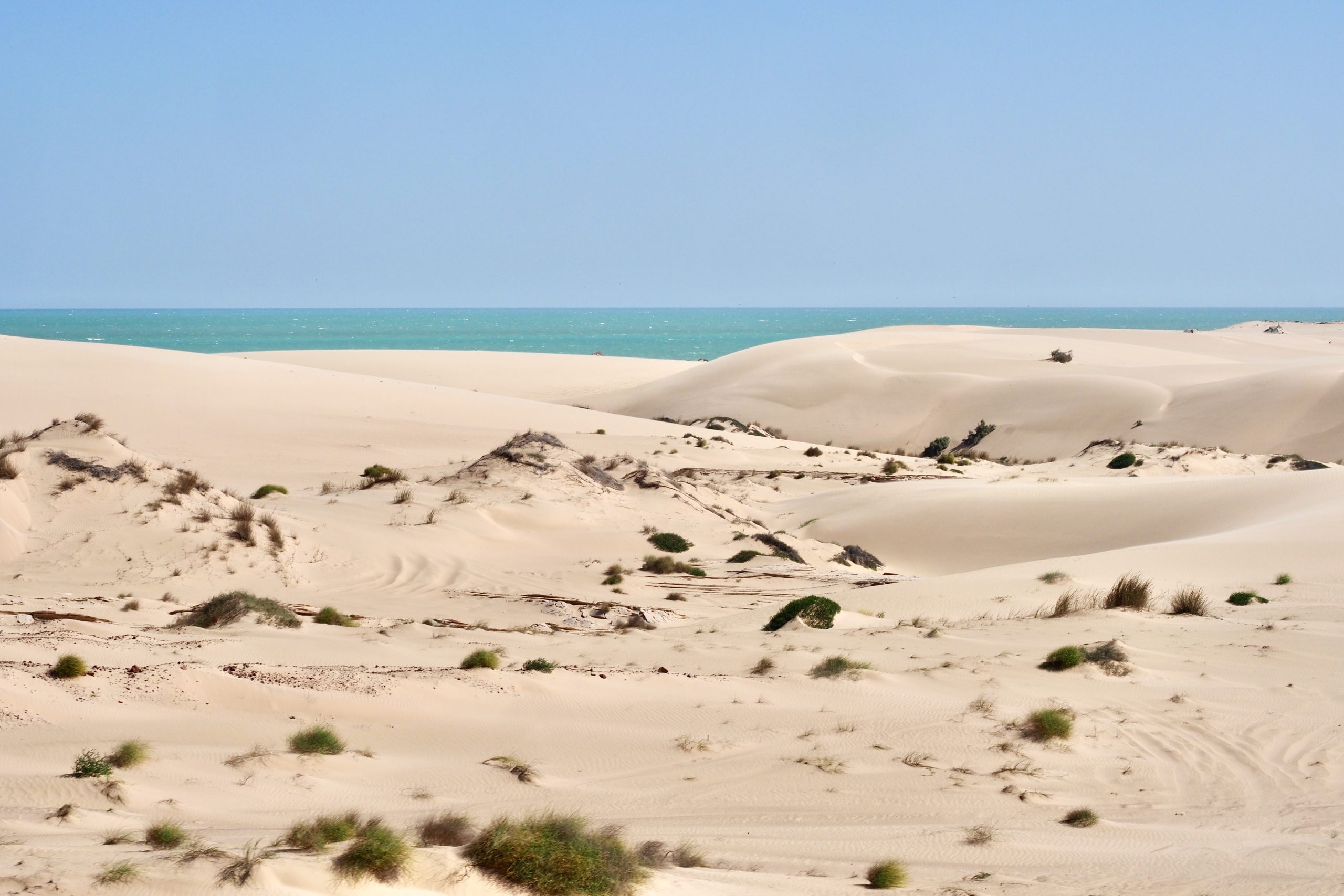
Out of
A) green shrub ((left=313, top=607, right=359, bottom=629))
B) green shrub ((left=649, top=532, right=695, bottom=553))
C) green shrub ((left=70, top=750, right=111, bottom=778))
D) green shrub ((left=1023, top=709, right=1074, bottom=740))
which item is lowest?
green shrub ((left=649, top=532, right=695, bottom=553))

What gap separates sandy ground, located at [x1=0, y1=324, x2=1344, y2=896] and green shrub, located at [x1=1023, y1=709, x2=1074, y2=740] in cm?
13

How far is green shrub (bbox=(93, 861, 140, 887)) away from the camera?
177 inches

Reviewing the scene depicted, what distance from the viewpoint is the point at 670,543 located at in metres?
20.1

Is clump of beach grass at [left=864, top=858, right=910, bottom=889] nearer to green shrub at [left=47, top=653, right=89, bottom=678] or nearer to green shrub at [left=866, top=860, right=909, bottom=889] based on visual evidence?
green shrub at [left=866, top=860, right=909, bottom=889]

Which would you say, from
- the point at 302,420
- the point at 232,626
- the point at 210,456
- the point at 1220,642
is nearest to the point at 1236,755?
the point at 1220,642

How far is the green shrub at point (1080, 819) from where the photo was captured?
7.15 meters

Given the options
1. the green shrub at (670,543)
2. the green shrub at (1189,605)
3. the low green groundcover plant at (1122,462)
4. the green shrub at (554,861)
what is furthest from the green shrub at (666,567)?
the low green groundcover plant at (1122,462)

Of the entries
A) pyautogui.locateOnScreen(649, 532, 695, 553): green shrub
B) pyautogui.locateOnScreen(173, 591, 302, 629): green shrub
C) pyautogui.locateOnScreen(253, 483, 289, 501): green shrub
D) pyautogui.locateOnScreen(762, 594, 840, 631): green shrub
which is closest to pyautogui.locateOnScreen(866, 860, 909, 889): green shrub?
pyautogui.locateOnScreen(762, 594, 840, 631): green shrub

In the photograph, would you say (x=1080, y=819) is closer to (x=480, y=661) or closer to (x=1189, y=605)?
(x=480, y=661)

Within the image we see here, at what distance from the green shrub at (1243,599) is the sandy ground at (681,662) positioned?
191 millimetres

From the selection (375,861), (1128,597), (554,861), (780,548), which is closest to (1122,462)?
(780,548)

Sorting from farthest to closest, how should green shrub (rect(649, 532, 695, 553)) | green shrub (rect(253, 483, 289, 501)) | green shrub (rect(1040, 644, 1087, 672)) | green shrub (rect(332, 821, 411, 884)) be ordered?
green shrub (rect(253, 483, 289, 501))
green shrub (rect(649, 532, 695, 553))
green shrub (rect(1040, 644, 1087, 672))
green shrub (rect(332, 821, 411, 884))

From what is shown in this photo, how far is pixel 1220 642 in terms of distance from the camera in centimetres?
1186

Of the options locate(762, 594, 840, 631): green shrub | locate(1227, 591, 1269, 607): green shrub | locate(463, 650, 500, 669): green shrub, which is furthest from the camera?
locate(1227, 591, 1269, 607): green shrub
